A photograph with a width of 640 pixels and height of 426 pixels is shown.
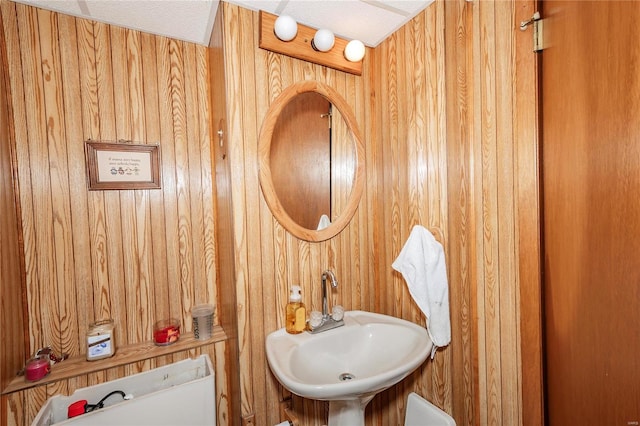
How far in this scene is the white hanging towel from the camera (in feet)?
3.97

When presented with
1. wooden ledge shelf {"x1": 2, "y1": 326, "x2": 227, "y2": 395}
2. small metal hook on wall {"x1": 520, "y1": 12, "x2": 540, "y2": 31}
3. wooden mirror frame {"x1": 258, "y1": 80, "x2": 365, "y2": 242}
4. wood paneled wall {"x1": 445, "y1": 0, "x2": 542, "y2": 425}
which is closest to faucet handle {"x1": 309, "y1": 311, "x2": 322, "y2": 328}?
wooden mirror frame {"x1": 258, "y1": 80, "x2": 365, "y2": 242}

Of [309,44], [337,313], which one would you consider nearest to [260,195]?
[337,313]

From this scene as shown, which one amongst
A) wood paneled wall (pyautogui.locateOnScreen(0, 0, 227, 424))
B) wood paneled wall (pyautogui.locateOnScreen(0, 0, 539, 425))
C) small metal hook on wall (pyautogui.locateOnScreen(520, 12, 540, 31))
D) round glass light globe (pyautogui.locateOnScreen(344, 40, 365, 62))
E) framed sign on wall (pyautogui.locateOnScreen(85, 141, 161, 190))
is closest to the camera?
small metal hook on wall (pyautogui.locateOnScreen(520, 12, 540, 31))

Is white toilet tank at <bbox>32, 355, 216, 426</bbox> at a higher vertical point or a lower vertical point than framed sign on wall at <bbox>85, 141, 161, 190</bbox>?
lower

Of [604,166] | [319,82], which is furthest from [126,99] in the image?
[604,166]

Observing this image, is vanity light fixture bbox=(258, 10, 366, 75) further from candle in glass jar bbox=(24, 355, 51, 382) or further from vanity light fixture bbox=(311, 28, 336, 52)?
candle in glass jar bbox=(24, 355, 51, 382)

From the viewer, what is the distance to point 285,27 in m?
1.25

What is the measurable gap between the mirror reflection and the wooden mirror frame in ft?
0.07

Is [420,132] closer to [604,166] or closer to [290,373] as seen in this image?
[604,166]

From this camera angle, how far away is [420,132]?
134cm

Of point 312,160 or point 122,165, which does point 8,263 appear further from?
point 312,160

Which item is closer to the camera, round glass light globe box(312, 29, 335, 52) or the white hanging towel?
the white hanging towel

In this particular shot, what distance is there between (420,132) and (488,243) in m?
0.58

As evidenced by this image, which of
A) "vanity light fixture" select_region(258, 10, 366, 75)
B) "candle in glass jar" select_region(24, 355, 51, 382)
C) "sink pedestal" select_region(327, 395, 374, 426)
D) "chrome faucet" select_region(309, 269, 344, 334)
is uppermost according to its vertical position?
"vanity light fixture" select_region(258, 10, 366, 75)
